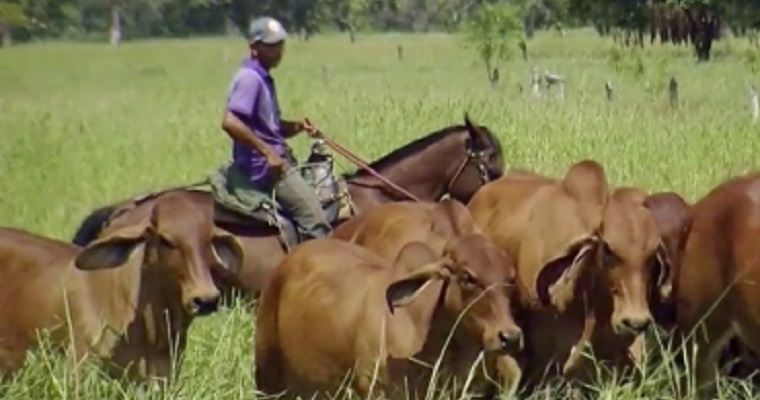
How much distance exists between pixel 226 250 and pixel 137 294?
0.50 metres

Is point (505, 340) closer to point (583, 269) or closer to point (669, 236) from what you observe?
point (583, 269)

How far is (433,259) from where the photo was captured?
6539 mm

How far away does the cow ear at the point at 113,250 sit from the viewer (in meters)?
6.98

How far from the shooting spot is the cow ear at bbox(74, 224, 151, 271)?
6980mm

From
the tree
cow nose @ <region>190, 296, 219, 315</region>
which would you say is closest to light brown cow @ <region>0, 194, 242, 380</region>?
cow nose @ <region>190, 296, 219, 315</region>

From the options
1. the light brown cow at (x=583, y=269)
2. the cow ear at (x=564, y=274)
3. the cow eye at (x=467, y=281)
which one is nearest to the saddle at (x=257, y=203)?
the light brown cow at (x=583, y=269)

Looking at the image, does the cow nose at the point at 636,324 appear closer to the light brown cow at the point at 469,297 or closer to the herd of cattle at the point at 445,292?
the herd of cattle at the point at 445,292

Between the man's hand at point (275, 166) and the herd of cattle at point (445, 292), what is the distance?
1846 mm

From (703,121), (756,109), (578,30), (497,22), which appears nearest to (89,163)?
(703,121)

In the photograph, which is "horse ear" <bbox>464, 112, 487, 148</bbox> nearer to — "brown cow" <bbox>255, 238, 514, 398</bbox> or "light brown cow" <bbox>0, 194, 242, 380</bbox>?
"brown cow" <bbox>255, 238, 514, 398</bbox>

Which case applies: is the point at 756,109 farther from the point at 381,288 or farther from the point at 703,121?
the point at 381,288

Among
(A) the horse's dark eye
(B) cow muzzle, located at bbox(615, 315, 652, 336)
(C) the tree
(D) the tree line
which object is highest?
(A) the horse's dark eye

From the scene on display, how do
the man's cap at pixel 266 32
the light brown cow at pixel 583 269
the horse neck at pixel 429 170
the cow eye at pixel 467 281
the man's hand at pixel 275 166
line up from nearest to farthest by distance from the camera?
the cow eye at pixel 467 281 → the light brown cow at pixel 583 269 → the man's cap at pixel 266 32 → the man's hand at pixel 275 166 → the horse neck at pixel 429 170

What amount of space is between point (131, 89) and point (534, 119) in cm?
1876
